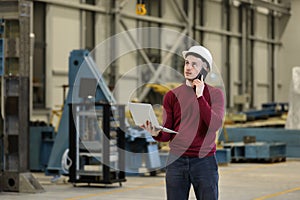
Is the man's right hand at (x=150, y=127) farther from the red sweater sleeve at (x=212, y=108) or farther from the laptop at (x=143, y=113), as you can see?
the red sweater sleeve at (x=212, y=108)

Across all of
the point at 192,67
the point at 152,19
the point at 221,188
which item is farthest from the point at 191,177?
the point at 152,19

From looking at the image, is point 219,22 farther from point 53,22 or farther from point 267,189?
point 267,189

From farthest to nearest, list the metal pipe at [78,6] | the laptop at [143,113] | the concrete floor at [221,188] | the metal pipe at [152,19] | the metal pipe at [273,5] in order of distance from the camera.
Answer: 1. the metal pipe at [273,5]
2. the metal pipe at [152,19]
3. the metal pipe at [78,6]
4. the concrete floor at [221,188]
5. the laptop at [143,113]

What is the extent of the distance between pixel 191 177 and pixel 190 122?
456 mm

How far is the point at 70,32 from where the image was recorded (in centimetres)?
2388

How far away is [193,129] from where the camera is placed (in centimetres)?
556

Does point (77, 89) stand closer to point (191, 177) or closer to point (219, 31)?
point (191, 177)

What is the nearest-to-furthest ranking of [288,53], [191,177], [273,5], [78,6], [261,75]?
[191,177]
[78,6]
[273,5]
[261,75]
[288,53]

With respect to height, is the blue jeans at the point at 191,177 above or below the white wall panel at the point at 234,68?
below

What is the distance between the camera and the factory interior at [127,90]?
12258mm

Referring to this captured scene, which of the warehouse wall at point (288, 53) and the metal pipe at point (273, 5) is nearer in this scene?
the metal pipe at point (273, 5)

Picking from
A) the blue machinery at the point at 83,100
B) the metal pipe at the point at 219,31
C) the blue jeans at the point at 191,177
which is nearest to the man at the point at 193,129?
the blue jeans at the point at 191,177

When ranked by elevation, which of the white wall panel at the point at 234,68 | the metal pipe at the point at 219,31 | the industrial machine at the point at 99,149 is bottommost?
the industrial machine at the point at 99,149

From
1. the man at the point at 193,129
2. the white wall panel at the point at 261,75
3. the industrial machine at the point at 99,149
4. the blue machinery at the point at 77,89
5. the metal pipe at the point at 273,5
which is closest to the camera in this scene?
the man at the point at 193,129
